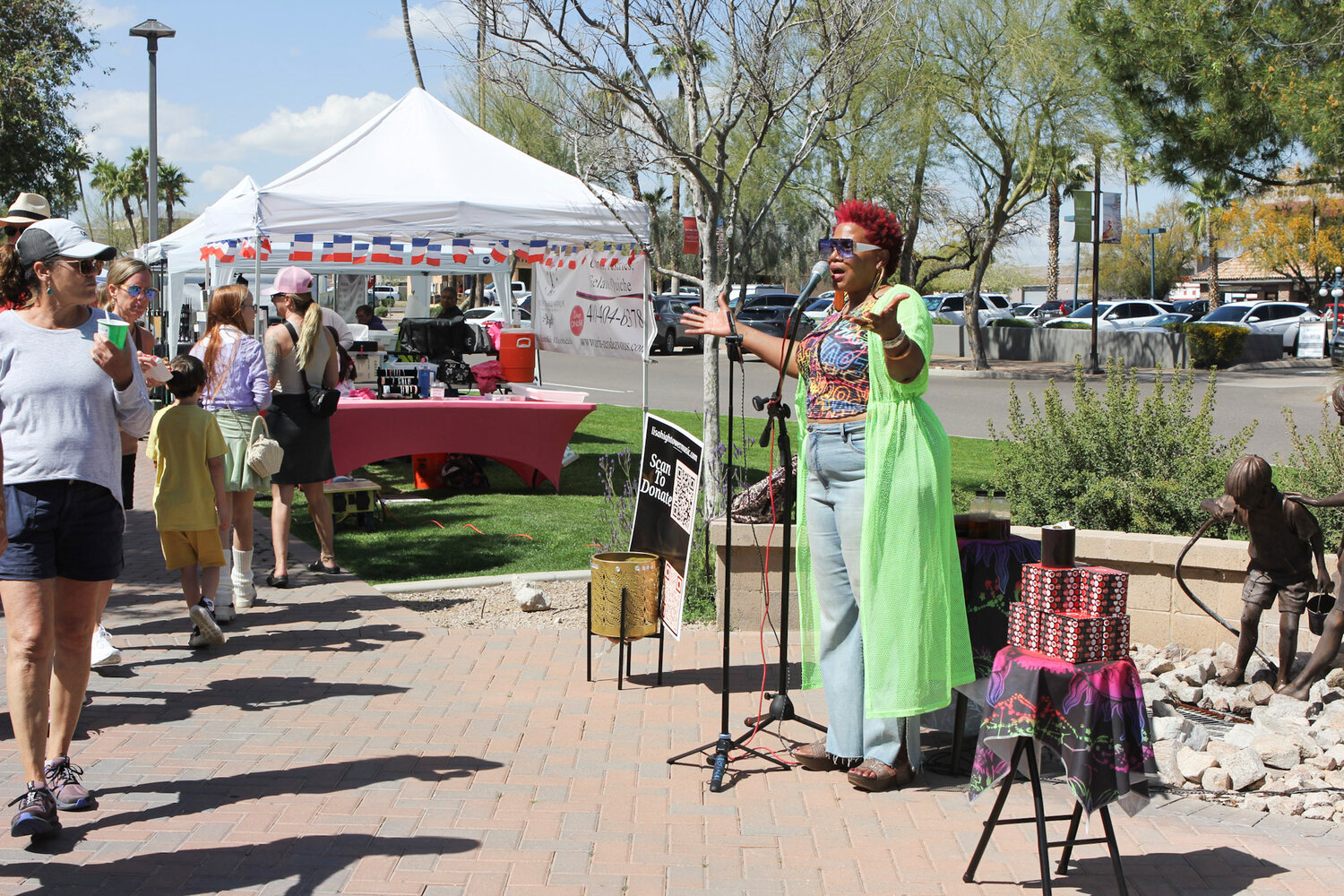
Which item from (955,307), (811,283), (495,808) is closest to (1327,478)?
(811,283)

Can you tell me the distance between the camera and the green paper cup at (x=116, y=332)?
12.9 ft

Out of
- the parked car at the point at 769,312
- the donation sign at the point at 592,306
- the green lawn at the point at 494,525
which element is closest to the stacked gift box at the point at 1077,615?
the green lawn at the point at 494,525

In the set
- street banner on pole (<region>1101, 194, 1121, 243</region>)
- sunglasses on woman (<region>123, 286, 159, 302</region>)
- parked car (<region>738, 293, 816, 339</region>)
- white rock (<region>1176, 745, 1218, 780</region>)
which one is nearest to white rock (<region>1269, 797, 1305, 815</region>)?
white rock (<region>1176, 745, 1218, 780</region>)

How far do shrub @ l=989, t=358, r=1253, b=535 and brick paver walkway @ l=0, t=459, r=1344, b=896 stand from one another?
8.30 feet

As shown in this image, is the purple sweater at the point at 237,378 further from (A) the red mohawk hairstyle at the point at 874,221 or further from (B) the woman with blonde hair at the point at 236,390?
(A) the red mohawk hairstyle at the point at 874,221

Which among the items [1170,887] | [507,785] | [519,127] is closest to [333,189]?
[507,785]

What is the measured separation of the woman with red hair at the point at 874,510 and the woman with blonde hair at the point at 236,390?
3.39 metres

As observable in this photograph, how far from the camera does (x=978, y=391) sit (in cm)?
2302

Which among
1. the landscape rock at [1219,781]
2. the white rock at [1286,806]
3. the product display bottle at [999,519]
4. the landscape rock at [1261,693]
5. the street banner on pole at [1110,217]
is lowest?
the white rock at [1286,806]

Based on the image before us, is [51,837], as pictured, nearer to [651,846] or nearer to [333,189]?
[651,846]

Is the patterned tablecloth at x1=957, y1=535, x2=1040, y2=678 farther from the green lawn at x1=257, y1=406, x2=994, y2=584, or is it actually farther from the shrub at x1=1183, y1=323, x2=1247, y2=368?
the shrub at x1=1183, y1=323, x2=1247, y2=368

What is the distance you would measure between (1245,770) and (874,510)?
1.82 m

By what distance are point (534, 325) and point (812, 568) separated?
7.44 metres

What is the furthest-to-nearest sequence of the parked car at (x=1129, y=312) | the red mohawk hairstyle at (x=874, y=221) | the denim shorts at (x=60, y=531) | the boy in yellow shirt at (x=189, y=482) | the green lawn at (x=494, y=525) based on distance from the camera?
the parked car at (x=1129, y=312) → the green lawn at (x=494, y=525) → the boy in yellow shirt at (x=189, y=482) → the red mohawk hairstyle at (x=874, y=221) → the denim shorts at (x=60, y=531)
